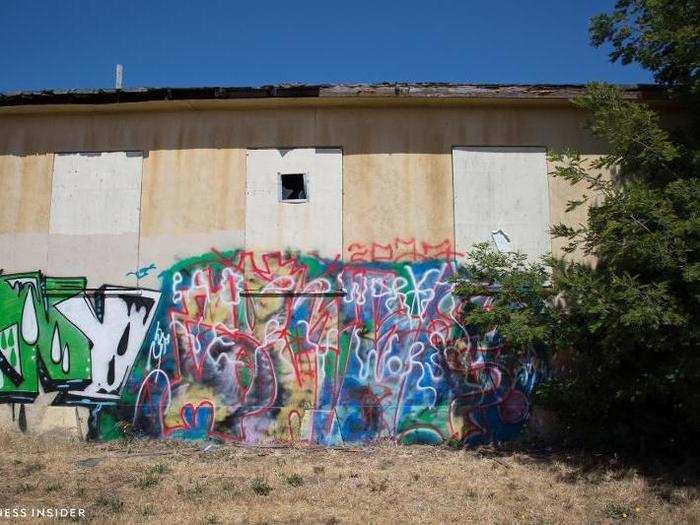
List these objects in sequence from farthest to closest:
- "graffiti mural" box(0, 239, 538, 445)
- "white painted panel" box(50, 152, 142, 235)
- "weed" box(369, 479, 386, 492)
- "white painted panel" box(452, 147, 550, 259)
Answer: "white painted panel" box(50, 152, 142, 235) < "white painted panel" box(452, 147, 550, 259) < "graffiti mural" box(0, 239, 538, 445) < "weed" box(369, 479, 386, 492)

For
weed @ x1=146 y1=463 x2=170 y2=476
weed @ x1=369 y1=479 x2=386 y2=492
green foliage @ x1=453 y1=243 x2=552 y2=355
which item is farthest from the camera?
green foliage @ x1=453 y1=243 x2=552 y2=355

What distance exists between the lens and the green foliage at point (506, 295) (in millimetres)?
7659

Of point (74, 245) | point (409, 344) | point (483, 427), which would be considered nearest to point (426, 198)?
point (409, 344)

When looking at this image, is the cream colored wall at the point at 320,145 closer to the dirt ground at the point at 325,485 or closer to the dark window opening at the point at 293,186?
the dark window opening at the point at 293,186

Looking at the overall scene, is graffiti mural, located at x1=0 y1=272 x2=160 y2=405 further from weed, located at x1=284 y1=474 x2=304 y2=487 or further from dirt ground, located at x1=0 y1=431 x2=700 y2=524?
weed, located at x1=284 y1=474 x2=304 y2=487

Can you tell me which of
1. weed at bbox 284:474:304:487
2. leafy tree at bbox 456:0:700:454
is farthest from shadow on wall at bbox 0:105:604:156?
weed at bbox 284:474:304:487

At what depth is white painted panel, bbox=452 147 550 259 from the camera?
349 inches

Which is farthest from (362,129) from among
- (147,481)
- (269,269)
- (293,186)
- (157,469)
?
(147,481)

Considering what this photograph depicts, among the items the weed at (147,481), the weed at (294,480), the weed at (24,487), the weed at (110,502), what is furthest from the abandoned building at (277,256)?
the weed at (110,502)

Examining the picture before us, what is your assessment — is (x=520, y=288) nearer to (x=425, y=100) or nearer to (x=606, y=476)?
(x=606, y=476)

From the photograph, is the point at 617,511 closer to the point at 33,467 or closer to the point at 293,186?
the point at 293,186

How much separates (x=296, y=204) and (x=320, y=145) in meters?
0.89

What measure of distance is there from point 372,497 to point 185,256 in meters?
4.30

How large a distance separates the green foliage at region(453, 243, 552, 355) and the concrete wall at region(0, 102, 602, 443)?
30 centimetres
